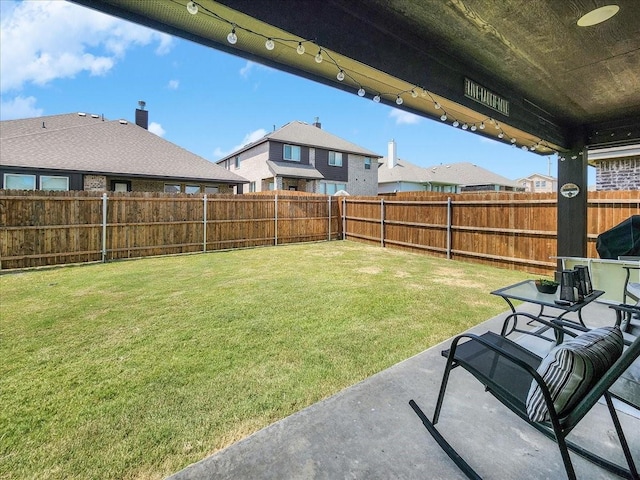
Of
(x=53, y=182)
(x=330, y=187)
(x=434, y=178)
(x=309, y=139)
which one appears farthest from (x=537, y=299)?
(x=434, y=178)

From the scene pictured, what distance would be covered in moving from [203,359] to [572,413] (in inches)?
121

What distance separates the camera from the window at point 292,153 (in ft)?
74.1

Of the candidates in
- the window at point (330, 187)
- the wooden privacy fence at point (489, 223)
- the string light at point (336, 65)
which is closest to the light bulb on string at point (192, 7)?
the string light at point (336, 65)

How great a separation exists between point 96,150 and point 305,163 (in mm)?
12962

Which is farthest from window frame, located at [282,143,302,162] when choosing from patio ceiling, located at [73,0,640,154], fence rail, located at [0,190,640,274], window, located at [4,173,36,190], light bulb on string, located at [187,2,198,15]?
light bulb on string, located at [187,2,198,15]

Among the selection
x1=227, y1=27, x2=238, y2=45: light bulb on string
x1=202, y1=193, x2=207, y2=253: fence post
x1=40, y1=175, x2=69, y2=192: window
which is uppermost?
x1=40, y1=175, x2=69, y2=192: window

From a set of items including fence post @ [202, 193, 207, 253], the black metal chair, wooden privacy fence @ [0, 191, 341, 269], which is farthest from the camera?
fence post @ [202, 193, 207, 253]

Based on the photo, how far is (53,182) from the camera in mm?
12766

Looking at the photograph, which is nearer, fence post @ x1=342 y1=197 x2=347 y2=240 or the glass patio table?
the glass patio table

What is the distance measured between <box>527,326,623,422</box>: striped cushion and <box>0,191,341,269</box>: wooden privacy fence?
10893mm

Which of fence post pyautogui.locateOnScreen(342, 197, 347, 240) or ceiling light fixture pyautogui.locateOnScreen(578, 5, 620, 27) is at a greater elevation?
ceiling light fixture pyautogui.locateOnScreen(578, 5, 620, 27)

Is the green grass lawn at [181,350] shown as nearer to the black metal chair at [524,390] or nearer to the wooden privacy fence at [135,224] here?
the black metal chair at [524,390]

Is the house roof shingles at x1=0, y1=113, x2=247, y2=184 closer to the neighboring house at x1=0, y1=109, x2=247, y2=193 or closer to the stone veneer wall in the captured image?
the neighboring house at x1=0, y1=109, x2=247, y2=193

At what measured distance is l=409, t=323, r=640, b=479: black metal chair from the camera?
1480 mm
